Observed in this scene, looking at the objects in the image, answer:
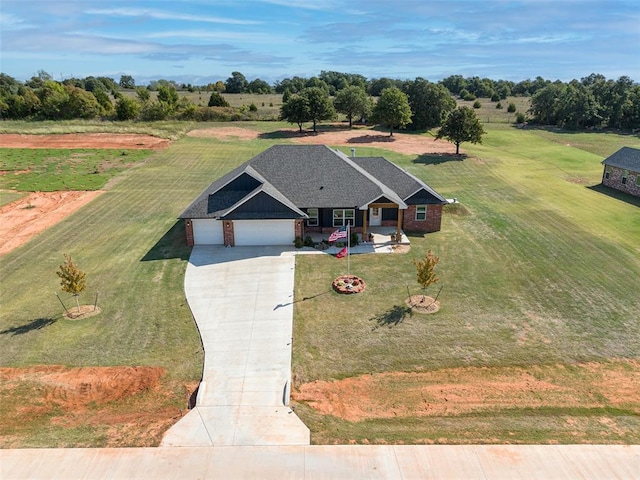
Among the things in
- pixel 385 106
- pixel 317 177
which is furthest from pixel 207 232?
pixel 385 106

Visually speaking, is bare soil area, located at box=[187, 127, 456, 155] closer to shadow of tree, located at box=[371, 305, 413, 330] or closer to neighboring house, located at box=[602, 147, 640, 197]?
neighboring house, located at box=[602, 147, 640, 197]

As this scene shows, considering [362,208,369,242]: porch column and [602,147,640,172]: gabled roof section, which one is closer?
[362,208,369,242]: porch column

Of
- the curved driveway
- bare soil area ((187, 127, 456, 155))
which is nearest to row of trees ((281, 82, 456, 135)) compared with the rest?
bare soil area ((187, 127, 456, 155))

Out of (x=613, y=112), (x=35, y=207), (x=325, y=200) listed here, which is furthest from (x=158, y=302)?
(x=613, y=112)

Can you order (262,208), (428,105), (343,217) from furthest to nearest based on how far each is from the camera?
(428,105) → (343,217) → (262,208)

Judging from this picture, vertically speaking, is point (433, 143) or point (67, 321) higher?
point (433, 143)

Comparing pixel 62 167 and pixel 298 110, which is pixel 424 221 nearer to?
pixel 62 167

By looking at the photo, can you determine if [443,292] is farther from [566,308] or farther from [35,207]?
[35,207]
